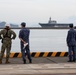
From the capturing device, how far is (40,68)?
575 inches

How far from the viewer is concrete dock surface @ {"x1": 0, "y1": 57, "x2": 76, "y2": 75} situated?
13.6 metres

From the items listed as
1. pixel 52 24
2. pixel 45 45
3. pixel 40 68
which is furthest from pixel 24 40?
pixel 52 24

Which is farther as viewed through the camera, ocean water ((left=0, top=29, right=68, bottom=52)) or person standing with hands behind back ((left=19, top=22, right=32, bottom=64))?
ocean water ((left=0, top=29, right=68, bottom=52))

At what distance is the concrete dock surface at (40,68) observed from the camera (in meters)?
13.6

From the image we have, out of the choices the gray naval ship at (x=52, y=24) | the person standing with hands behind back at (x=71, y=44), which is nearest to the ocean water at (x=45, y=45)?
the person standing with hands behind back at (x=71, y=44)

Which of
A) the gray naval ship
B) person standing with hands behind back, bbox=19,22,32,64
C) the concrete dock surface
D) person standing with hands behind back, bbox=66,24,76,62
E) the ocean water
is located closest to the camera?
the concrete dock surface

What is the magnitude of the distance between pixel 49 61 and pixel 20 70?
124 inches

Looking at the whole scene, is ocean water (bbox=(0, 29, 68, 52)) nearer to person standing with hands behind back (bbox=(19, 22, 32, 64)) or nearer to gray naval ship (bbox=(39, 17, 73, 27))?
person standing with hands behind back (bbox=(19, 22, 32, 64))

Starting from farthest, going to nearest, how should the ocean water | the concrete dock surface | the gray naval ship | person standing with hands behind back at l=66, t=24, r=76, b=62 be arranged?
the gray naval ship < the ocean water < person standing with hands behind back at l=66, t=24, r=76, b=62 < the concrete dock surface

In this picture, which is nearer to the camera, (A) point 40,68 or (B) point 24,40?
(A) point 40,68

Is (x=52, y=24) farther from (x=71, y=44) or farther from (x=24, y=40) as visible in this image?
(x=24, y=40)

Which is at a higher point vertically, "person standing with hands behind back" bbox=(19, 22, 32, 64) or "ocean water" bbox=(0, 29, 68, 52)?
"person standing with hands behind back" bbox=(19, 22, 32, 64)

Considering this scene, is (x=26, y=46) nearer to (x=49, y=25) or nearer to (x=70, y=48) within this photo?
(x=70, y=48)

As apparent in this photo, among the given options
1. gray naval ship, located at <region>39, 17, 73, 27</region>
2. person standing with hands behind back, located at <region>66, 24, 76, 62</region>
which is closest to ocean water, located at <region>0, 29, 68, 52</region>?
person standing with hands behind back, located at <region>66, 24, 76, 62</region>
